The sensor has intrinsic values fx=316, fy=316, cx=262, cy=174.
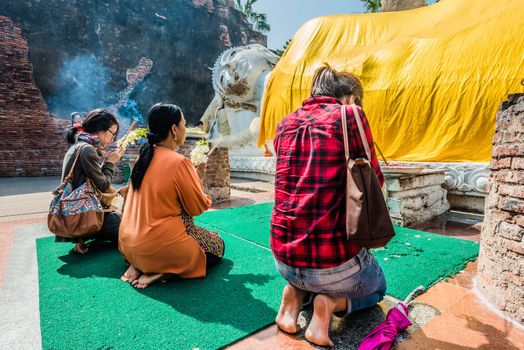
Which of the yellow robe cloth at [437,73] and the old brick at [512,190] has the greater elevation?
the yellow robe cloth at [437,73]

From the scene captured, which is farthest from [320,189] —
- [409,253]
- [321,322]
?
[409,253]

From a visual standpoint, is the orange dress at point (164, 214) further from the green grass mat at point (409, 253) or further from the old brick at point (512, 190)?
the old brick at point (512, 190)

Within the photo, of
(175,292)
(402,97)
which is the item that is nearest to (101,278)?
(175,292)

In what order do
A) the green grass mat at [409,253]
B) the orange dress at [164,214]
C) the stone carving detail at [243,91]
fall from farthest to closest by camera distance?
the stone carving detail at [243,91] < the green grass mat at [409,253] < the orange dress at [164,214]

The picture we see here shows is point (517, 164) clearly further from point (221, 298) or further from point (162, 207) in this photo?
point (162, 207)

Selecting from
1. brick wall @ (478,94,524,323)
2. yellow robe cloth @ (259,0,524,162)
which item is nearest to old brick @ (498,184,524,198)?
brick wall @ (478,94,524,323)

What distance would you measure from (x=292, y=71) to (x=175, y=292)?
4928 mm

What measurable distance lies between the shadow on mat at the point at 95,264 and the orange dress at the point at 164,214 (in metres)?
0.37

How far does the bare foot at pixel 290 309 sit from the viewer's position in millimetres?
1373

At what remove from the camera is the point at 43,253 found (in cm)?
249

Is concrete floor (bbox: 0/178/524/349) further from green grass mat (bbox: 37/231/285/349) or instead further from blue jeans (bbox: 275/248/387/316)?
blue jeans (bbox: 275/248/387/316)

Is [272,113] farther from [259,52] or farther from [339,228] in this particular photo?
[339,228]

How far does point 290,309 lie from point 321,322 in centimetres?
16

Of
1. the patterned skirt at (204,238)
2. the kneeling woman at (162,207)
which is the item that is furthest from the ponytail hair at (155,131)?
the patterned skirt at (204,238)
